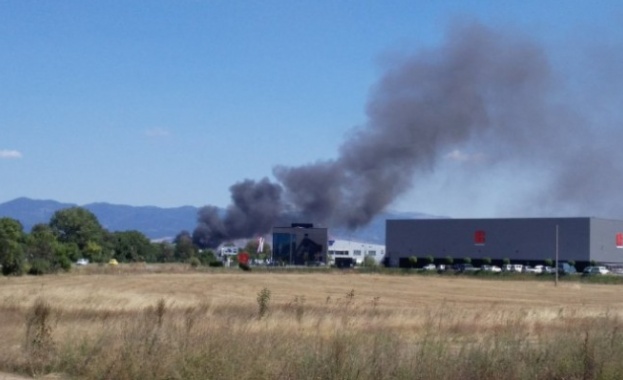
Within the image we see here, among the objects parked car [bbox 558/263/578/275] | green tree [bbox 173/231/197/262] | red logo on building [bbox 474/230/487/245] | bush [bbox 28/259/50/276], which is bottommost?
bush [bbox 28/259/50/276]

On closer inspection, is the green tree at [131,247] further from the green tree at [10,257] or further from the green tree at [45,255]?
the green tree at [10,257]

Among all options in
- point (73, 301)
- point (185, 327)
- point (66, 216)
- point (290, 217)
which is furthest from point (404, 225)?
point (185, 327)

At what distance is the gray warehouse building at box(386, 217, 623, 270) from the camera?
119875 mm

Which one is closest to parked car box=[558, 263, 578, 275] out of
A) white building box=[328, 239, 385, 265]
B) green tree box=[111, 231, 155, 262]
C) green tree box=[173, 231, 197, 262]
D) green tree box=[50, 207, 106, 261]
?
green tree box=[173, 231, 197, 262]

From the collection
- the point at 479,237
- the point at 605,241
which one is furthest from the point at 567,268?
the point at 479,237

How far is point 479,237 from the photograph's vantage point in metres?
130

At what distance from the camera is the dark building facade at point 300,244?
141125mm

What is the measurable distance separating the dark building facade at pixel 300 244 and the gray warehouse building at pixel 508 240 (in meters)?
10.3

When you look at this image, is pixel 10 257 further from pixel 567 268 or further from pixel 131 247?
pixel 131 247

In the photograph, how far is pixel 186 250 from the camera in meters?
155

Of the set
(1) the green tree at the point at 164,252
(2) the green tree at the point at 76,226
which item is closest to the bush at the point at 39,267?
(1) the green tree at the point at 164,252

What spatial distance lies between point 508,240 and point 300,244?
3290 centimetres

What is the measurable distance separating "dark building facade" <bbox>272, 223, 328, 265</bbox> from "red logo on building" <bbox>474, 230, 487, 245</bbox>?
77.2 feet

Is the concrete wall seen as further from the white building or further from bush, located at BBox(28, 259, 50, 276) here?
the white building
